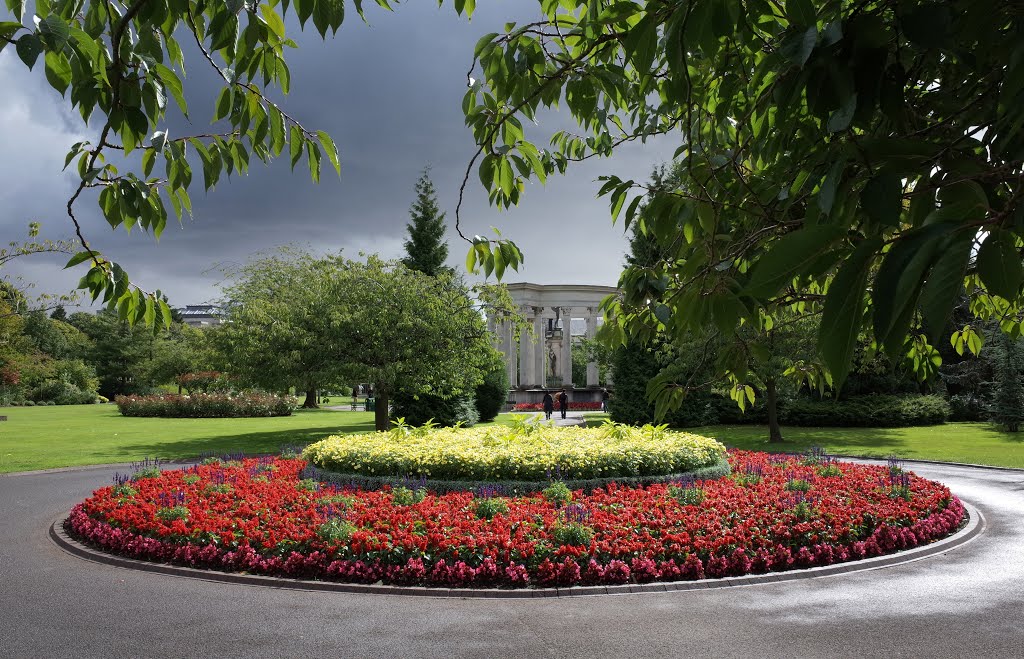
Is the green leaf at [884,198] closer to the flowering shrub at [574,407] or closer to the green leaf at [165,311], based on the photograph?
the green leaf at [165,311]

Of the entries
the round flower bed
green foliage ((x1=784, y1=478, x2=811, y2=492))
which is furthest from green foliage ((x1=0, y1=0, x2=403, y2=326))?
green foliage ((x1=784, y1=478, x2=811, y2=492))

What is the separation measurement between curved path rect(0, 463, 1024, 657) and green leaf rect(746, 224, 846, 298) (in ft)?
16.0

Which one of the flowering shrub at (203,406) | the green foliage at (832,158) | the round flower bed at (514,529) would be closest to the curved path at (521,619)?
the round flower bed at (514,529)

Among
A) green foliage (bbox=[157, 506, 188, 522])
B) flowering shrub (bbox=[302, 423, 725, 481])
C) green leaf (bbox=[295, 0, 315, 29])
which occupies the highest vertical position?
green leaf (bbox=[295, 0, 315, 29])

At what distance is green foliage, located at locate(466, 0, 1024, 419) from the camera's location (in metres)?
0.97

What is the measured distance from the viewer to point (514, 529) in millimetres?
8250

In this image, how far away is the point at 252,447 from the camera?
2262cm

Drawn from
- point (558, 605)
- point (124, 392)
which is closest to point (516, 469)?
point (558, 605)

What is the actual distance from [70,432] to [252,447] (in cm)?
899

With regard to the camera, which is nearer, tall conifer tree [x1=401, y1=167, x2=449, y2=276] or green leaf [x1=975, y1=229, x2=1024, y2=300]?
green leaf [x1=975, y1=229, x2=1024, y2=300]

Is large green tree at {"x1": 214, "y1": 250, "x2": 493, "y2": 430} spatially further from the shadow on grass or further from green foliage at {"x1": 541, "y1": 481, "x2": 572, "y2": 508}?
green foliage at {"x1": 541, "y1": 481, "x2": 572, "y2": 508}

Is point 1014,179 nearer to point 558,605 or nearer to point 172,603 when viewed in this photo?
point 558,605

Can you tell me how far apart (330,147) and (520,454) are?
9.54 meters

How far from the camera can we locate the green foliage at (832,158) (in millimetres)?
974
